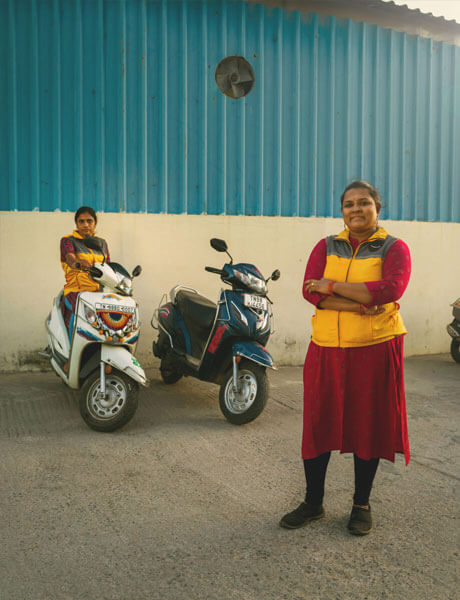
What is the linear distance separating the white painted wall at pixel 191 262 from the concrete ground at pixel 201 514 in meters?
1.53

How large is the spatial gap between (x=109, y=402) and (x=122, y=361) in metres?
0.34

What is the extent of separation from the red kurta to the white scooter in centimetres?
175

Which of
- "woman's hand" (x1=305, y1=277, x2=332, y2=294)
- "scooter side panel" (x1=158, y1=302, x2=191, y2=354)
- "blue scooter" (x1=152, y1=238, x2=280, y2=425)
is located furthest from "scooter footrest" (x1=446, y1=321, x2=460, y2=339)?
"woman's hand" (x1=305, y1=277, x2=332, y2=294)

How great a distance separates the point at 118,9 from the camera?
612 centimetres

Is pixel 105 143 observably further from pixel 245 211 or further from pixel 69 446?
pixel 69 446

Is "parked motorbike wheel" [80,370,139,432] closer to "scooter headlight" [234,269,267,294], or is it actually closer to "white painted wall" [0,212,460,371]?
"scooter headlight" [234,269,267,294]

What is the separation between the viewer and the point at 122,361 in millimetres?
4098

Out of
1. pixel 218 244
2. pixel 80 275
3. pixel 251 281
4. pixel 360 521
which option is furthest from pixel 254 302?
pixel 360 521

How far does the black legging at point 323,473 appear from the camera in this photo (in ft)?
9.20

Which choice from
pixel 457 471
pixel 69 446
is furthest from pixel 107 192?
pixel 457 471

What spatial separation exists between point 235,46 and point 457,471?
528 centimetres

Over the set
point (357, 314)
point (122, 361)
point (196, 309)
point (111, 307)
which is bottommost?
point (122, 361)

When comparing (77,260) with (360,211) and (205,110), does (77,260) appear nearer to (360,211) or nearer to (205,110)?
(360,211)

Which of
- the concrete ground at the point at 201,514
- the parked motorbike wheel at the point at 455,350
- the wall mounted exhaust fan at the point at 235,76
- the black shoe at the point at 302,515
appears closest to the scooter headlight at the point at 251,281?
the concrete ground at the point at 201,514
